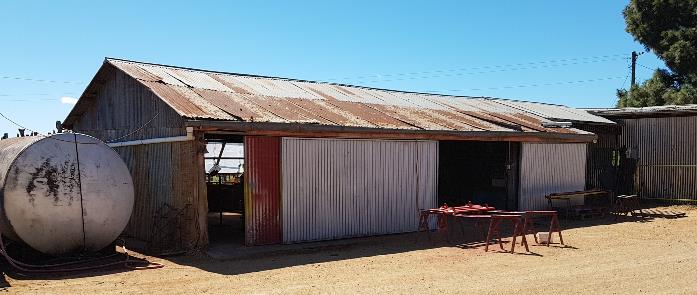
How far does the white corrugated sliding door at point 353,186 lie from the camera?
12.0 m

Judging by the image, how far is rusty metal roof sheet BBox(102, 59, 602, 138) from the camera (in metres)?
11.9

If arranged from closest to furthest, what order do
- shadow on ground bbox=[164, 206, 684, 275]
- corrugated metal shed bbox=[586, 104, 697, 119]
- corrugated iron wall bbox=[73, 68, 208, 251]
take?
shadow on ground bbox=[164, 206, 684, 275] < corrugated iron wall bbox=[73, 68, 208, 251] < corrugated metal shed bbox=[586, 104, 697, 119]

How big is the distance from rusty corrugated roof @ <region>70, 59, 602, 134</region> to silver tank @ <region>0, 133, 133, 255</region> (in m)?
1.78

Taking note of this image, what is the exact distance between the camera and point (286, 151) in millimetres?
11773

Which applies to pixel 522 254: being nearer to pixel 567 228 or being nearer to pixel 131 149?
pixel 567 228

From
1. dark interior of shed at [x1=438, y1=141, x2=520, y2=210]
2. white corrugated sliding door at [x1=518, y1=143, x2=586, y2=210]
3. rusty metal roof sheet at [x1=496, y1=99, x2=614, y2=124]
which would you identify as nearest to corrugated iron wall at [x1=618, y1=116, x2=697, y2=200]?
rusty metal roof sheet at [x1=496, y1=99, x2=614, y2=124]

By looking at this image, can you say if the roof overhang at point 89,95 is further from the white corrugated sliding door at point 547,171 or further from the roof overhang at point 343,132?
the white corrugated sliding door at point 547,171

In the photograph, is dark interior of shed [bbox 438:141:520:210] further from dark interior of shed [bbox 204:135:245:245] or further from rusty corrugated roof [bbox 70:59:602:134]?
dark interior of shed [bbox 204:135:245:245]

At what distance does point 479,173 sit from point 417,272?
1045 cm

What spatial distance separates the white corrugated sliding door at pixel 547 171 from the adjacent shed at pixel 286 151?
2.3 inches

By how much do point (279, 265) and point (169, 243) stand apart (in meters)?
2.87

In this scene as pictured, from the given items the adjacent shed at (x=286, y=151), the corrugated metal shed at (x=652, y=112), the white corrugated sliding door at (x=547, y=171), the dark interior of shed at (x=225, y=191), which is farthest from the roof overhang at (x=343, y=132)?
the corrugated metal shed at (x=652, y=112)

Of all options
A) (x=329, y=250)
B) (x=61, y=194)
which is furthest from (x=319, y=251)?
(x=61, y=194)

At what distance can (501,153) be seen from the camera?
59.6ft
